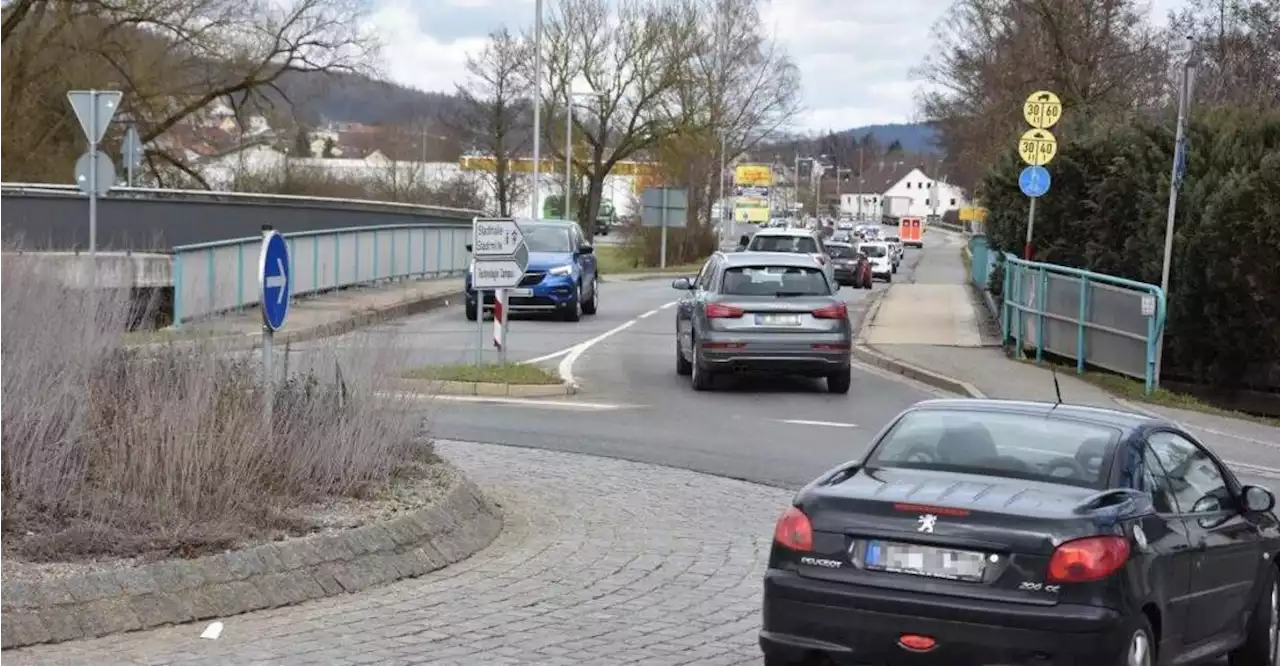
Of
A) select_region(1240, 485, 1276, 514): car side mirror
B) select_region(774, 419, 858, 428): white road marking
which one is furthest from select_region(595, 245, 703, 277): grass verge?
select_region(1240, 485, 1276, 514): car side mirror

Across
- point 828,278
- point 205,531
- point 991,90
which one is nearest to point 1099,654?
point 205,531

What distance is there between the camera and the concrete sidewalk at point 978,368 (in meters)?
17.1

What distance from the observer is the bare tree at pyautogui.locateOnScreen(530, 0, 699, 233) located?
210 ft

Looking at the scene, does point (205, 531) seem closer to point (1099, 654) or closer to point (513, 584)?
point (513, 584)

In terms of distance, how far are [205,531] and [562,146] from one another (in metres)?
57.6

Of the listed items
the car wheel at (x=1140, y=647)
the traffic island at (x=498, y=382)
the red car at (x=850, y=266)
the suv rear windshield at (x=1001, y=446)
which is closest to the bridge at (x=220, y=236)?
the traffic island at (x=498, y=382)

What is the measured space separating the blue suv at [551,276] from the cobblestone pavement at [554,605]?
57.7 feet

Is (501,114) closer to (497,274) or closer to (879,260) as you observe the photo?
(879,260)

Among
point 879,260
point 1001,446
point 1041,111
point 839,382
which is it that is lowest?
point 839,382

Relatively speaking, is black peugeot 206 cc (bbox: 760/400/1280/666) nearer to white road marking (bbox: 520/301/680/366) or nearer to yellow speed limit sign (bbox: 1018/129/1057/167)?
white road marking (bbox: 520/301/680/366)

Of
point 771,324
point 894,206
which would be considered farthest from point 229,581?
point 894,206

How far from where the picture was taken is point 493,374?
1839 cm

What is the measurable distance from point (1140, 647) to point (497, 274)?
13110 mm

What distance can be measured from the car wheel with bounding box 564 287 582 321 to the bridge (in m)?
5.36
